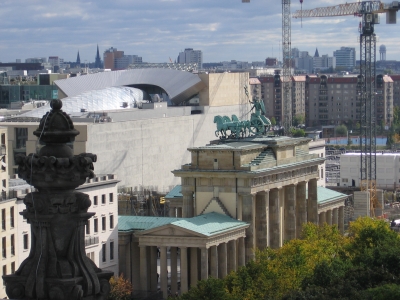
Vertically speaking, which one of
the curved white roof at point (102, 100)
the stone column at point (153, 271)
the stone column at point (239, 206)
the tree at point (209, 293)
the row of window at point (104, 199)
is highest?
the curved white roof at point (102, 100)

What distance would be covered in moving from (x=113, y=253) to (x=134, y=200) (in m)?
26.0

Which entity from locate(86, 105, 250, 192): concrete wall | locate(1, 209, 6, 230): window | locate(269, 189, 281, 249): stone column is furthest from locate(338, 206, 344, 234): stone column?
locate(1, 209, 6, 230): window

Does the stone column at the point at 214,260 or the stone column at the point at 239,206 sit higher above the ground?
the stone column at the point at 239,206

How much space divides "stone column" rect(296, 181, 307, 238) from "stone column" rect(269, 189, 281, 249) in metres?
6.60

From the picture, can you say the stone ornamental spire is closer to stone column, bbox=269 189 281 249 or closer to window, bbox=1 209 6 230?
window, bbox=1 209 6 230

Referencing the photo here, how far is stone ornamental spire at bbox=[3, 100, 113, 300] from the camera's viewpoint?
2294 cm

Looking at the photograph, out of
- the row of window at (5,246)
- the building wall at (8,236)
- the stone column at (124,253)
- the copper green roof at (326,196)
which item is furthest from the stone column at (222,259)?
the copper green roof at (326,196)

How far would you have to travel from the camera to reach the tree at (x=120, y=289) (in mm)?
86125

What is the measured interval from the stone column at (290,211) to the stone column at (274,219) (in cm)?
365

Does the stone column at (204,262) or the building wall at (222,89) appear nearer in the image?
the stone column at (204,262)

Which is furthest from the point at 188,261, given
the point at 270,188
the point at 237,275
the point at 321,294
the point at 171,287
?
the point at 321,294

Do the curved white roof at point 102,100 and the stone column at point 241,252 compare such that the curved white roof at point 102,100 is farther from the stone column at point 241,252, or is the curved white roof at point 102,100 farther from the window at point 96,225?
the window at point 96,225

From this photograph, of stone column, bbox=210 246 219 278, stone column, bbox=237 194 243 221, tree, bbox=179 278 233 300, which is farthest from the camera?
stone column, bbox=237 194 243 221

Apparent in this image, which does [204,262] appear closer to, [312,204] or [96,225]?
[96,225]
